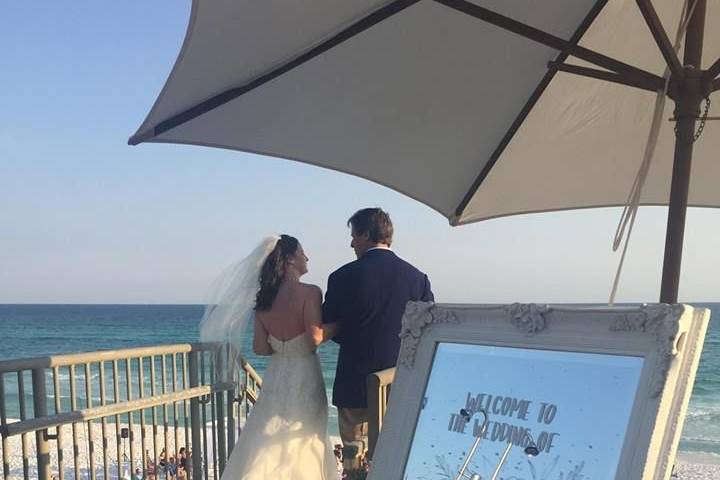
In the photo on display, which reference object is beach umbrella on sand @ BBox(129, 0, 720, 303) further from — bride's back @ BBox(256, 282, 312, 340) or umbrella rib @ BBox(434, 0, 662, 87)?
bride's back @ BBox(256, 282, 312, 340)

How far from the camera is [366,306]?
3352mm

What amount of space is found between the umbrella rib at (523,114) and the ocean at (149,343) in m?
15.8

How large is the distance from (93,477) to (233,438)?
97 cm

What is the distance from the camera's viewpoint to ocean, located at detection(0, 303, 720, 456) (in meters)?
22.7

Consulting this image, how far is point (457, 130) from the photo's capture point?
328 cm

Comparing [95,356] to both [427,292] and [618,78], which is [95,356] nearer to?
[427,292]

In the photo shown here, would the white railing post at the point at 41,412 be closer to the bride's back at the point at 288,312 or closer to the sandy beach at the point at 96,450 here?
the sandy beach at the point at 96,450

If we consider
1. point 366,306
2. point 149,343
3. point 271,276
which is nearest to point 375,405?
point 366,306

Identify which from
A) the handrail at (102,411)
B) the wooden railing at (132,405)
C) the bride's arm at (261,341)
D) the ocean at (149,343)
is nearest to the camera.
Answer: the handrail at (102,411)

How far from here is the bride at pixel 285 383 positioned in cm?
358

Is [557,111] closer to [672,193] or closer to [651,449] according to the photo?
[672,193]

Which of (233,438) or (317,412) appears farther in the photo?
(233,438)

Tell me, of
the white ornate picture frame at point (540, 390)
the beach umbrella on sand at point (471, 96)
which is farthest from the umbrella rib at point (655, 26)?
the white ornate picture frame at point (540, 390)

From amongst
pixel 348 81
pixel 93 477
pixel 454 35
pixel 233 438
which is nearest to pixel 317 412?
pixel 233 438
